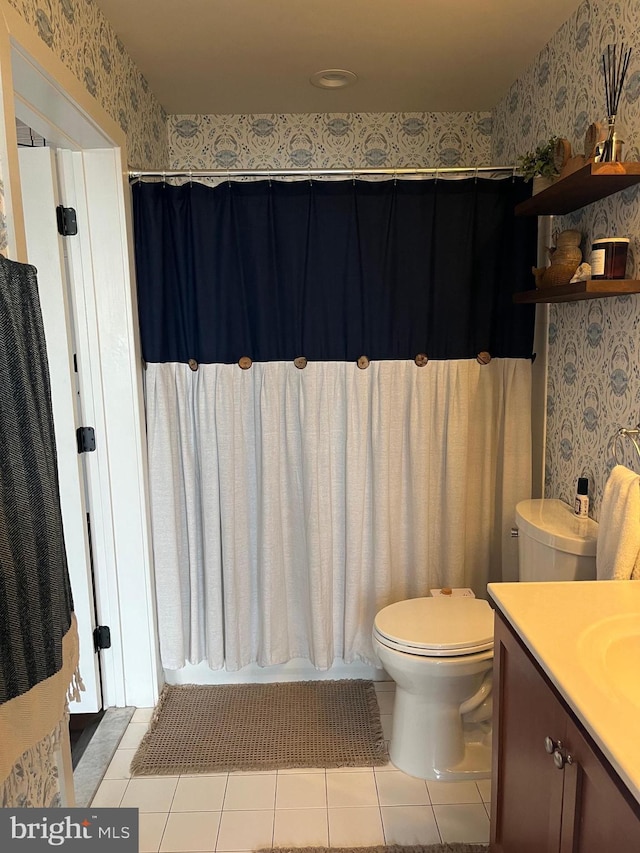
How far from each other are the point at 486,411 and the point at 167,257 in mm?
1335

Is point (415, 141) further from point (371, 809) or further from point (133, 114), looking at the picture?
point (371, 809)

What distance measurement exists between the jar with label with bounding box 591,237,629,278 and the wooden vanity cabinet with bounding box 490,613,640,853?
94 cm

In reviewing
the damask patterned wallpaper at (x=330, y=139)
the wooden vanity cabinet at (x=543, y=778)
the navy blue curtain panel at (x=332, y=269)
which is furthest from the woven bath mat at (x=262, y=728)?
the damask patterned wallpaper at (x=330, y=139)

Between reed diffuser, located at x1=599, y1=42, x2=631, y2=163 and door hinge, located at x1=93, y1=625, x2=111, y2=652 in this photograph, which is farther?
door hinge, located at x1=93, y1=625, x2=111, y2=652

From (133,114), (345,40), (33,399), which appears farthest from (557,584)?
(133,114)

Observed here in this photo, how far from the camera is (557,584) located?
4.88ft

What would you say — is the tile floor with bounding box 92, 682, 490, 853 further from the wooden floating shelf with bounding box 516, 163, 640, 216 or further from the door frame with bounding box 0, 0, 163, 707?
the wooden floating shelf with bounding box 516, 163, 640, 216

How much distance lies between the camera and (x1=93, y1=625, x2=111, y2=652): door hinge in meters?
2.40

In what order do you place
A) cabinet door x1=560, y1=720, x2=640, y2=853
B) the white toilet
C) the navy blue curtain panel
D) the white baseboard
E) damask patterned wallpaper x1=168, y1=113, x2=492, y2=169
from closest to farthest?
cabinet door x1=560, y1=720, x2=640, y2=853, the white toilet, the navy blue curtain panel, the white baseboard, damask patterned wallpaper x1=168, y1=113, x2=492, y2=169

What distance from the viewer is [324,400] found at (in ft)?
7.84

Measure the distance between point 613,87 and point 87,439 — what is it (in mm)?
1992

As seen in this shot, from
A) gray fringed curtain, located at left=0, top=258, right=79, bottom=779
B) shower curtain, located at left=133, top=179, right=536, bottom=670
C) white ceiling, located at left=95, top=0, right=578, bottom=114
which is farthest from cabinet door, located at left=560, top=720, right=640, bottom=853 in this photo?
white ceiling, located at left=95, top=0, right=578, bottom=114

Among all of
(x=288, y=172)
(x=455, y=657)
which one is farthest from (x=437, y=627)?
Answer: (x=288, y=172)

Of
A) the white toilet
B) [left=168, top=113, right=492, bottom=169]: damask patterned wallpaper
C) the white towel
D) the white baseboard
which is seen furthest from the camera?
[left=168, top=113, right=492, bottom=169]: damask patterned wallpaper
